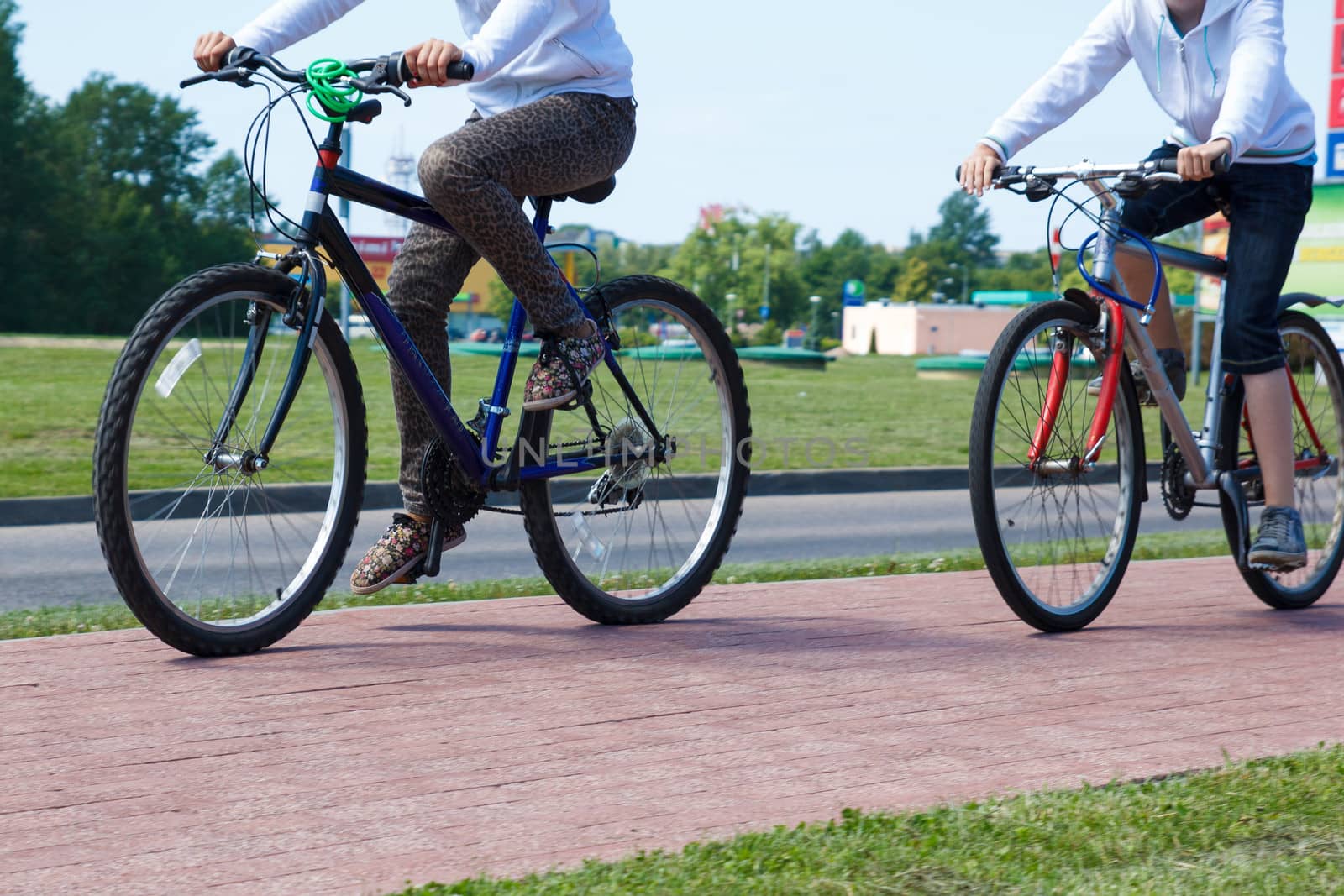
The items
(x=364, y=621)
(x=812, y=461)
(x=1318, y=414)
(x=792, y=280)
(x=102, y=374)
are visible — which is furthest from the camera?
(x=792, y=280)

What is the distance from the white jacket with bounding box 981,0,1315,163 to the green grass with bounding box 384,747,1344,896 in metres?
2.33

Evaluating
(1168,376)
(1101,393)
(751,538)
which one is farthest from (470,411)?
(751,538)

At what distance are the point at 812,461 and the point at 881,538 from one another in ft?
14.4

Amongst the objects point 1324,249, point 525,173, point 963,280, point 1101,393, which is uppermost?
point 963,280

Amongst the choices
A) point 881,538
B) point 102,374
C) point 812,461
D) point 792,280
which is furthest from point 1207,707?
point 792,280

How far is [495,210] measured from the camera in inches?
153

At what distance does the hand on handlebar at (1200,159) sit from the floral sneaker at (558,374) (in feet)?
5.22

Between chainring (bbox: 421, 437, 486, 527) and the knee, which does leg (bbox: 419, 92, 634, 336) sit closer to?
the knee

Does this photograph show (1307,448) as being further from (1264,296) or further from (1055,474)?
(1055,474)

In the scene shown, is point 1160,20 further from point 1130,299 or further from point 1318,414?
point 1318,414

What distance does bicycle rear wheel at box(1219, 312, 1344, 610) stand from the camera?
4.92m

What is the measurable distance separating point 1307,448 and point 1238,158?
124 centimetres

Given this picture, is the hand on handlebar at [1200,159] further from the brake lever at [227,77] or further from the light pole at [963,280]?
the light pole at [963,280]

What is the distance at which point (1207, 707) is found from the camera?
352cm
